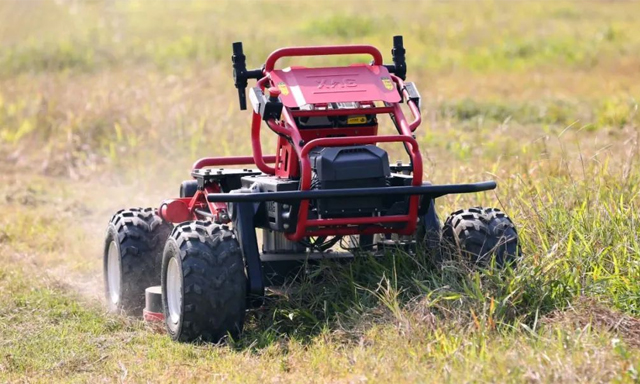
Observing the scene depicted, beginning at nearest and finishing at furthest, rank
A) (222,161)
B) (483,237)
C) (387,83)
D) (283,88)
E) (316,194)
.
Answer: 1. (316,194)
2. (483,237)
3. (283,88)
4. (387,83)
5. (222,161)

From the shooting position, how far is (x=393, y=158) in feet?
34.8

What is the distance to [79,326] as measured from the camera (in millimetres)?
6711

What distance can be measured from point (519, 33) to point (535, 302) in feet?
55.7

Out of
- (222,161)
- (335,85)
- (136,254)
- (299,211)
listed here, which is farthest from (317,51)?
(136,254)

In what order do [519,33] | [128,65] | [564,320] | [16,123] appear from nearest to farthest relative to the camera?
[564,320] → [16,123] → [128,65] → [519,33]

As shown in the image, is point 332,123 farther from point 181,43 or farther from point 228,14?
point 228,14

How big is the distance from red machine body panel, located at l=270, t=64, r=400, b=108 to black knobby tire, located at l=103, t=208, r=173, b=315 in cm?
134

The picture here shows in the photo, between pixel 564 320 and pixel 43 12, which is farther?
pixel 43 12

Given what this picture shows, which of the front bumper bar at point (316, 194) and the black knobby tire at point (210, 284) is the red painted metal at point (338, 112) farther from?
the black knobby tire at point (210, 284)

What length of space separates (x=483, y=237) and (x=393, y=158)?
14.3ft

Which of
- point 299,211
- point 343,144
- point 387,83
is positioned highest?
point 387,83

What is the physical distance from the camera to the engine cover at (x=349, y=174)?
5.98 metres

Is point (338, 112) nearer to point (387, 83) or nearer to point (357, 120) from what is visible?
point (357, 120)

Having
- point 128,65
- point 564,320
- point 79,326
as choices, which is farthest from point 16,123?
point 564,320
